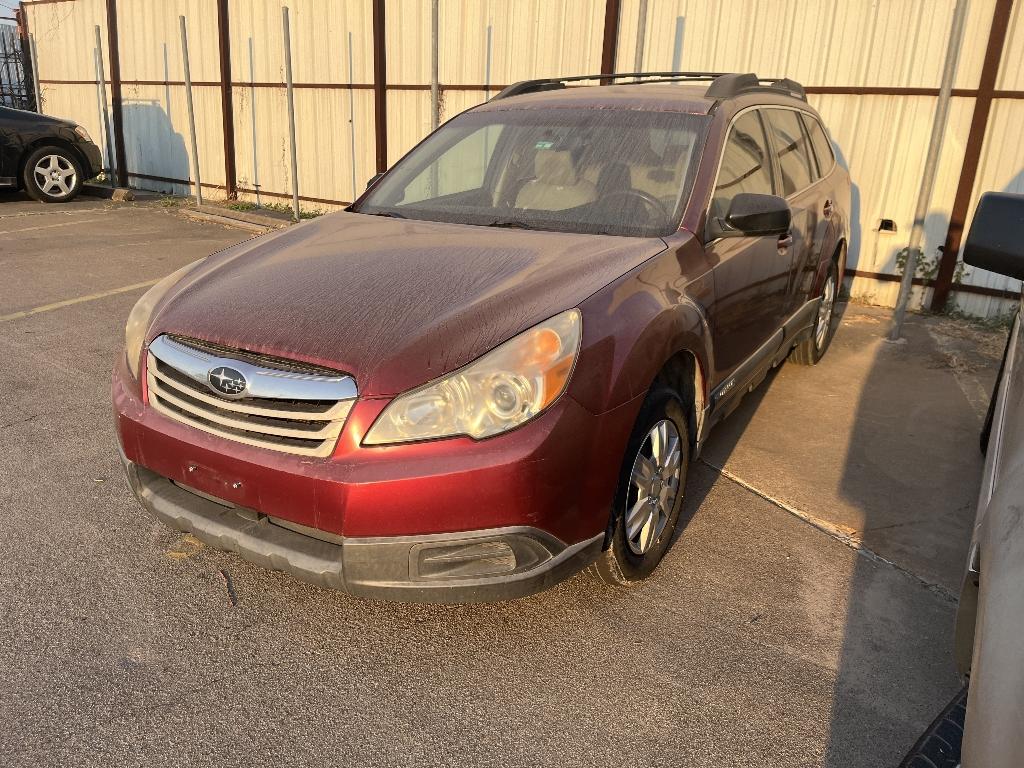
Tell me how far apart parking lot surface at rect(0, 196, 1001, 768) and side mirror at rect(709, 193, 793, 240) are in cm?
116

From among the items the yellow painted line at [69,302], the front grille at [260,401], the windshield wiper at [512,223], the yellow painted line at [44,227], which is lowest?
the yellow painted line at [44,227]

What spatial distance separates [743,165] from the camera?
3.71 m

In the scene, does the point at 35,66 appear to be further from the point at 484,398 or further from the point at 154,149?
the point at 484,398

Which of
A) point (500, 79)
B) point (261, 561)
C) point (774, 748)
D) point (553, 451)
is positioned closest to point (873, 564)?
point (774, 748)

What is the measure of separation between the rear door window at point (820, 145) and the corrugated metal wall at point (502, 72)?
220 cm

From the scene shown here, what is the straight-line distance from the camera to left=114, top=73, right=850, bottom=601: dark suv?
226 centimetres

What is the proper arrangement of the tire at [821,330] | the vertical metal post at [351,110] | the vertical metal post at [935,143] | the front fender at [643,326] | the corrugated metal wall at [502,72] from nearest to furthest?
the front fender at [643,326] < the tire at [821,330] < the vertical metal post at [935,143] < the corrugated metal wall at [502,72] < the vertical metal post at [351,110]

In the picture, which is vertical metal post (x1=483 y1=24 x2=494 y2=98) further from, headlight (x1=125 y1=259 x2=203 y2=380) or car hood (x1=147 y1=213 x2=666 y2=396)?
headlight (x1=125 y1=259 x2=203 y2=380)

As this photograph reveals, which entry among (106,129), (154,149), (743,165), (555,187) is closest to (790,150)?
(743,165)

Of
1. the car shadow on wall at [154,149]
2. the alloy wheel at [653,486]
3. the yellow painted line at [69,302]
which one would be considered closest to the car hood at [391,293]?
the alloy wheel at [653,486]

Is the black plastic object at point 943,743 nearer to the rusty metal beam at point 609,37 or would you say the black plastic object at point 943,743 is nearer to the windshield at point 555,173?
the windshield at point 555,173

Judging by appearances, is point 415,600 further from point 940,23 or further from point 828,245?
point 940,23

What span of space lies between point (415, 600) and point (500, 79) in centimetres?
803

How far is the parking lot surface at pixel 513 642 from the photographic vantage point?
2252 millimetres
